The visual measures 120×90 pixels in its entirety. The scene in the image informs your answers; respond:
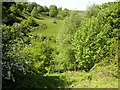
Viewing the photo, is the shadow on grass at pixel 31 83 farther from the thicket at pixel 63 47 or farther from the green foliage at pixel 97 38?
the green foliage at pixel 97 38

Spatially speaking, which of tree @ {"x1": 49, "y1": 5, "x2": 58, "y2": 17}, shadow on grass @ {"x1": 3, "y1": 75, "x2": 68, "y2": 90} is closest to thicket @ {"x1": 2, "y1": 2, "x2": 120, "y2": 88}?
shadow on grass @ {"x1": 3, "y1": 75, "x2": 68, "y2": 90}

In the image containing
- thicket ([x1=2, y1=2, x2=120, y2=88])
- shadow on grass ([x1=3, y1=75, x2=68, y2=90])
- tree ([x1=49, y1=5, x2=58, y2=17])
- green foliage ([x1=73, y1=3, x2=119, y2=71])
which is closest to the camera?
shadow on grass ([x1=3, y1=75, x2=68, y2=90])

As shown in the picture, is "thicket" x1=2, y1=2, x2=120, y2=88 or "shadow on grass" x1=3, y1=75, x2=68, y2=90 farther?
"thicket" x1=2, y1=2, x2=120, y2=88

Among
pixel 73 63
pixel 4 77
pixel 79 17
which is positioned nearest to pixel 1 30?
pixel 4 77

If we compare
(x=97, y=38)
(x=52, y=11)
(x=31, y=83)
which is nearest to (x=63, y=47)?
(x=97, y=38)

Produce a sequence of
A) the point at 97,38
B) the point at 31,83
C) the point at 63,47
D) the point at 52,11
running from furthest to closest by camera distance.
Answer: the point at 52,11, the point at 63,47, the point at 97,38, the point at 31,83

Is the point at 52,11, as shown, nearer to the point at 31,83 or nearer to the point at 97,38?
the point at 97,38

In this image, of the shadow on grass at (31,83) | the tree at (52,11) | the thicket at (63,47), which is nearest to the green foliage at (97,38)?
the thicket at (63,47)

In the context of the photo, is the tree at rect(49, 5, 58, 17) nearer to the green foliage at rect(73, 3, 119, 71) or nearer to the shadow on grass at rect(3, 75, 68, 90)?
the green foliage at rect(73, 3, 119, 71)

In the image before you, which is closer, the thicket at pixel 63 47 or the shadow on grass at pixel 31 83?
the shadow on grass at pixel 31 83

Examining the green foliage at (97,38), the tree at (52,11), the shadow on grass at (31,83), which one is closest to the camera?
the shadow on grass at (31,83)

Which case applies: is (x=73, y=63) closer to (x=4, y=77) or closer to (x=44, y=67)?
(x=44, y=67)

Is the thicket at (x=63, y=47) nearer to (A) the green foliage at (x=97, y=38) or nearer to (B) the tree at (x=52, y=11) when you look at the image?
(A) the green foliage at (x=97, y=38)

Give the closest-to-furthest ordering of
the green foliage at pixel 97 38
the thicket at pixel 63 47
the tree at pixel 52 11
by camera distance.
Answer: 1. the thicket at pixel 63 47
2. the green foliage at pixel 97 38
3. the tree at pixel 52 11
